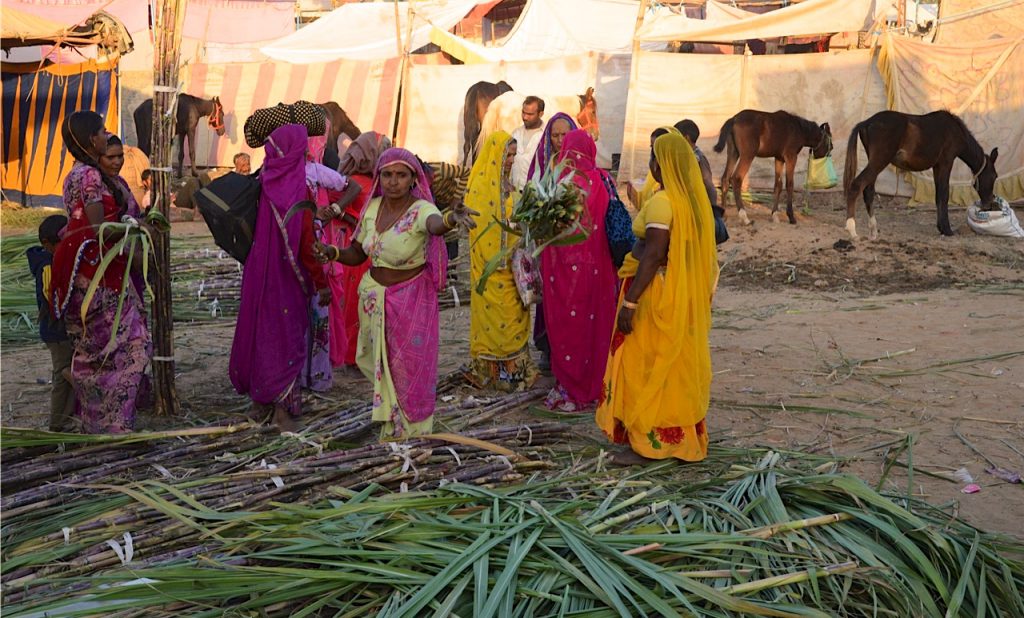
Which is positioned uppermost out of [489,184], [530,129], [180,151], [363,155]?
[530,129]

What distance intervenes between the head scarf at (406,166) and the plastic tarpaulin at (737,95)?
9393mm

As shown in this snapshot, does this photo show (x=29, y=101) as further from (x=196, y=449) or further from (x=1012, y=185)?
(x=1012, y=185)

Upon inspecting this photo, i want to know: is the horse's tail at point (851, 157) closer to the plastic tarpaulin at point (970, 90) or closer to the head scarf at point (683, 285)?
the plastic tarpaulin at point (970, 90)

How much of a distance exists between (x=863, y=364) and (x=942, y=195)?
18.6 feet

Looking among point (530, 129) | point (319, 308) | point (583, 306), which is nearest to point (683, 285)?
point (583, 306)

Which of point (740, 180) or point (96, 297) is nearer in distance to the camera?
point (96, 297)

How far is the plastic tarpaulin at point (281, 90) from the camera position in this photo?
16.2m

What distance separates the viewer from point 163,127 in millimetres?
4906

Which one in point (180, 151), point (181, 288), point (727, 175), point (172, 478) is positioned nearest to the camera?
point (172, 478)

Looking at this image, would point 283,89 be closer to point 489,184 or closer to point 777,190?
point 777,190

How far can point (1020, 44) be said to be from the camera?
1251cm

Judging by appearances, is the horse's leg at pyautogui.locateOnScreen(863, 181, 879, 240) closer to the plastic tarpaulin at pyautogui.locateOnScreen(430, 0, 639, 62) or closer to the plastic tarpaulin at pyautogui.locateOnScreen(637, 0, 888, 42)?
the plastic tarpaulin at pyautogui.locateOnScreen(637, 0, 888, 42)

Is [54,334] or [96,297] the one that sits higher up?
[96,297]

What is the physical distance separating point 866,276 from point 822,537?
21.8ft
